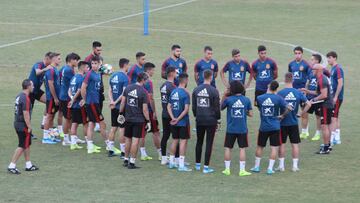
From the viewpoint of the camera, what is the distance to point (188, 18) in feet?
141

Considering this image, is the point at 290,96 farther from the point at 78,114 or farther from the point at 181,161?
the point at 78,114

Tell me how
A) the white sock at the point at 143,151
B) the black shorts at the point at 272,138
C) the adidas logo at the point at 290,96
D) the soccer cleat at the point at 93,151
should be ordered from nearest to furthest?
the black shorts at the point at 272,138 < the adidas logo at the point at 290,96 < the white sock at the point at 143,151 < the soccer cleat at the point at 93,151

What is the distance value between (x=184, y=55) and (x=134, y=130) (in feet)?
48.6

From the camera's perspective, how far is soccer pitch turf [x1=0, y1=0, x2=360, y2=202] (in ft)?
55.4

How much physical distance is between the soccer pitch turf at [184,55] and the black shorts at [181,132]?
2.68 feet

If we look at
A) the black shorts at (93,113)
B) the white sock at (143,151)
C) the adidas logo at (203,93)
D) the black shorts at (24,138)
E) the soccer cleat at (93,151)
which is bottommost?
the soccer cleat at (93,151)

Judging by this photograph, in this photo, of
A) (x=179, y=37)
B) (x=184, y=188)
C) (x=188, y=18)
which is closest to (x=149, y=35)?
(x=179, y=37)

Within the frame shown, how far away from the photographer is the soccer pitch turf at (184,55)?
16.9 meters

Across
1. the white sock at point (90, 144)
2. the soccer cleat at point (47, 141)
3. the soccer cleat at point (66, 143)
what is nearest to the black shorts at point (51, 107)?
the soccer cleat at point (47, 141)

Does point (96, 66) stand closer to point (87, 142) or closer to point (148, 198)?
point (87, 142)

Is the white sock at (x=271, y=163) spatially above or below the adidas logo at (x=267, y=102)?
below

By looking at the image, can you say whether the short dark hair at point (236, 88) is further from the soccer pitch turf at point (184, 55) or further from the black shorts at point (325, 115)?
the black shorts at point (325, 115)

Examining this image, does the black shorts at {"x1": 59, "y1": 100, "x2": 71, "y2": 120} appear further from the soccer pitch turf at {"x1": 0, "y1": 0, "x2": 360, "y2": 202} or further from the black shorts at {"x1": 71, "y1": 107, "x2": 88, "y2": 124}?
the soccer pitch turf at {"x1": 0, "y1": 0, "x2": 360, "y2": 202}

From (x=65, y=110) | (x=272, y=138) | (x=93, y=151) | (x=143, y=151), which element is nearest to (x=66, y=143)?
(x=65, y=110)
